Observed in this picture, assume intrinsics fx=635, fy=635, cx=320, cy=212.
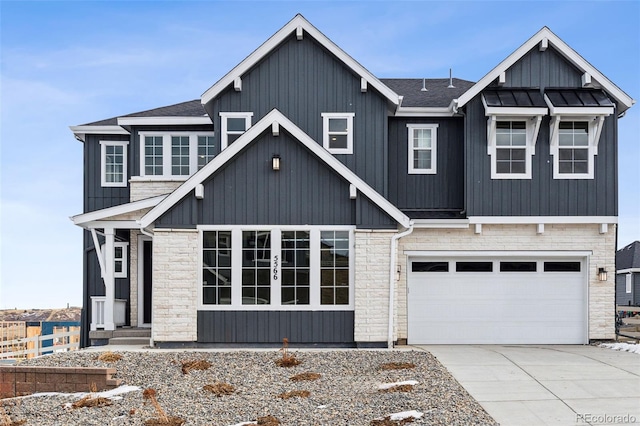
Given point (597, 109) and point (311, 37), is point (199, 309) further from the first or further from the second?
point (597, 109)

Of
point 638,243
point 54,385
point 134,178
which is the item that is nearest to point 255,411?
point 54,385

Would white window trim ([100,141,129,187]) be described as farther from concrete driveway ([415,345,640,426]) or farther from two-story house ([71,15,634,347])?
concrete driveway ([415,345,640,426])

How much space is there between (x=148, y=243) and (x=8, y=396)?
6603 mm

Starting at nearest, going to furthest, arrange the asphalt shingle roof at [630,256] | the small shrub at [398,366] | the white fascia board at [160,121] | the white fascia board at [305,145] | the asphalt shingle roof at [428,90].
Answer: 1. the small shrub at [398,366]
2. the white fascia board at [305,145]
3. the white fascia board at [160,121]
4. the asphalt shingle roof at [428,90]
5. the asphalt shingle roof at [630,256]

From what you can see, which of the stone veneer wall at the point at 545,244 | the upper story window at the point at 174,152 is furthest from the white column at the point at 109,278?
the stone veneer wall at the point at 545,244

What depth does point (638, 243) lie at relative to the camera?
113 feet

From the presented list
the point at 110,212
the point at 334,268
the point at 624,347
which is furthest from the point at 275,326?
the point at 624,347

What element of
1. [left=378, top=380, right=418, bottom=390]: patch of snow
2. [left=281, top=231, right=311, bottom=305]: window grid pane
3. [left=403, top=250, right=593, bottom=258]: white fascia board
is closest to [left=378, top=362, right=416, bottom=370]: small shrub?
[left=378, top=380, right=418, bottom=390]: patch of snow

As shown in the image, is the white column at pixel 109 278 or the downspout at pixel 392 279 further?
the white column at pixel 109 278

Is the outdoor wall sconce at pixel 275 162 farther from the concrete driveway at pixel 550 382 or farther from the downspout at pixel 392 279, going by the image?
the concrete driveway at pixel 550 382

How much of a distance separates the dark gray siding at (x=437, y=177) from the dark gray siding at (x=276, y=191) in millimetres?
2710

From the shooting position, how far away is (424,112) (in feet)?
53.5

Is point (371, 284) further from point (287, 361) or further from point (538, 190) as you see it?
point (538, 190)

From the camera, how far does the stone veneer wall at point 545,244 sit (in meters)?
15.7
